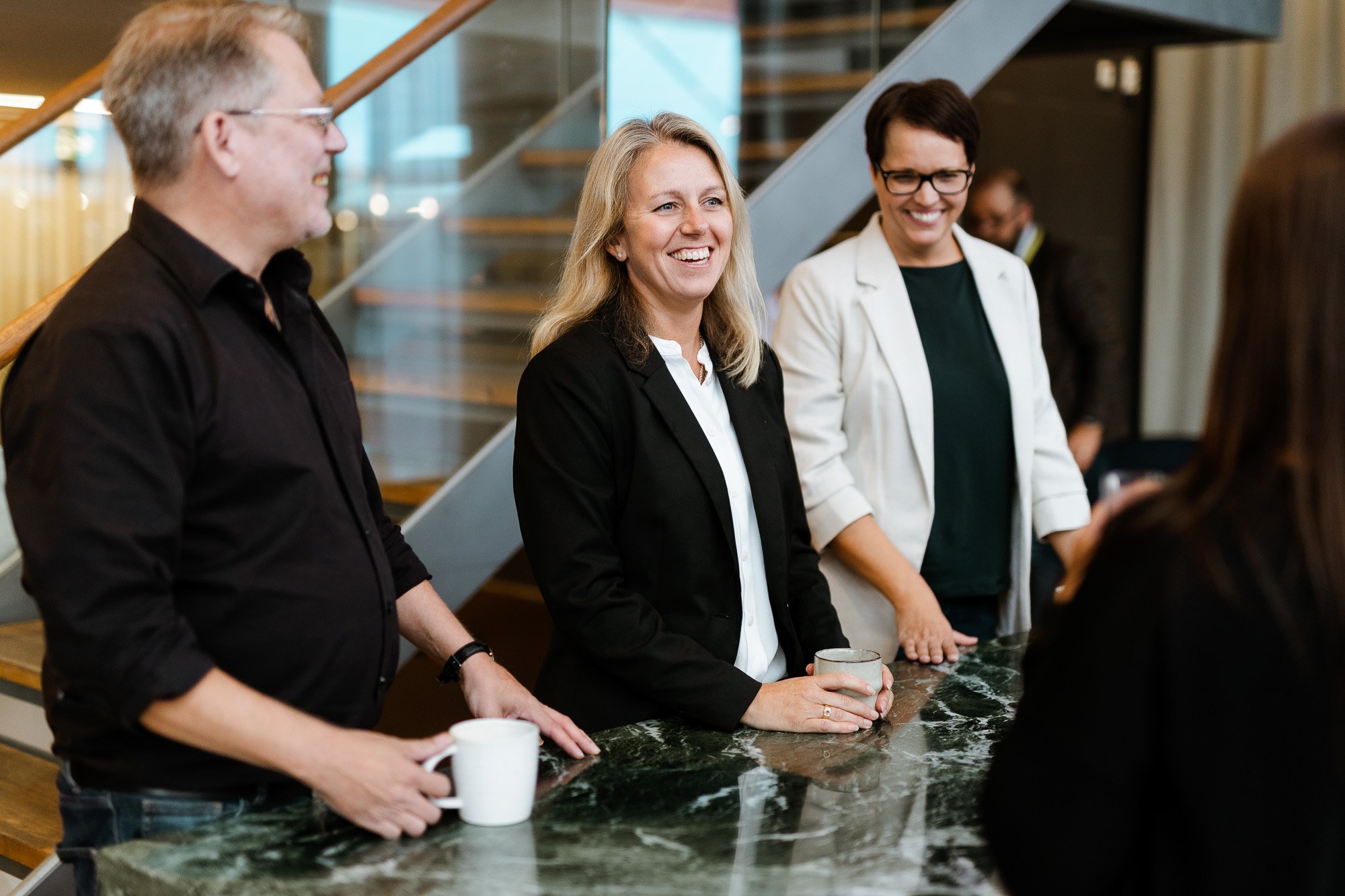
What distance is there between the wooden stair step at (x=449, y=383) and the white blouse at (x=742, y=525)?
221cm

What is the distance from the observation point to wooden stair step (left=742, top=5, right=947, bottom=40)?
13.0 ft

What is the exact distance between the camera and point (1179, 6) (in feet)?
15.0

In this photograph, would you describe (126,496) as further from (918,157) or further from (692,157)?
(918,157)

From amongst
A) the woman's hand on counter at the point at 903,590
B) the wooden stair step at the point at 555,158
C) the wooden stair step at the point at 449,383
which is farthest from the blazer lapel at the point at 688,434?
the wooden stair step at the point at 555,158

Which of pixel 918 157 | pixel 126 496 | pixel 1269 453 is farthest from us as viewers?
pixel 918 157

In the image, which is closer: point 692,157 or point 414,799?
point 414,799

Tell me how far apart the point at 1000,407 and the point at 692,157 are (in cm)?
87

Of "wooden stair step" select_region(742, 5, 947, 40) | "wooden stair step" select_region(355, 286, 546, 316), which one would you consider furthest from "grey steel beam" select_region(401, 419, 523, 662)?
"wooden stair step" select_region(742, 5, 947, 40)

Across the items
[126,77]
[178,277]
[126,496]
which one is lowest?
[126,496]

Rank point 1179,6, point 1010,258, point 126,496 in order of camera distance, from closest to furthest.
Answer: point 126,496, point 1010,258, point 1179,6

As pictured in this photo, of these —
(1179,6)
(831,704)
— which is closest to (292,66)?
(831,704)

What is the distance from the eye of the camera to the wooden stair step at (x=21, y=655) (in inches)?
107

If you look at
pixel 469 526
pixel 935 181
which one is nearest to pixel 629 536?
pixel 935 181

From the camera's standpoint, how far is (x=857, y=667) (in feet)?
5.27
